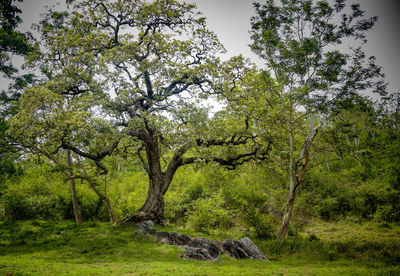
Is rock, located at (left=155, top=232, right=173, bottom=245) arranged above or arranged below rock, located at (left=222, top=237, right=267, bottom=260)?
above

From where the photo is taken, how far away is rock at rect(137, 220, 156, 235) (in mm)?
13562

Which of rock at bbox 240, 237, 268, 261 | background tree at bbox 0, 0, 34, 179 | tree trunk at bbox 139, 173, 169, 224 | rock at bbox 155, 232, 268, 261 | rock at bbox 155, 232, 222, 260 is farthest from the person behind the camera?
tree trunk at bbox 139, 173, 169, 224

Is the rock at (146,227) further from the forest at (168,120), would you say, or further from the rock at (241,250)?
the rock at (241,250)

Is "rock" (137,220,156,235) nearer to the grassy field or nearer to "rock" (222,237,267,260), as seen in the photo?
the grassy field

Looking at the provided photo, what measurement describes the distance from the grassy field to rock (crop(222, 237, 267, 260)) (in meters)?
0.69

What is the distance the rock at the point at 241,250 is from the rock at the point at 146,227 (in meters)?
4.53

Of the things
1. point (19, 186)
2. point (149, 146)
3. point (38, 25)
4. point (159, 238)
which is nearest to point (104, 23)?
point (38, 25)

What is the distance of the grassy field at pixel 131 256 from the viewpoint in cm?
852

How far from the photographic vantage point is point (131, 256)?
10859 millimetres

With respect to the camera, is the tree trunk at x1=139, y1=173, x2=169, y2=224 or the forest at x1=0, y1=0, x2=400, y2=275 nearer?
the forest at x1=0, y1=0, x2=400, y2=275

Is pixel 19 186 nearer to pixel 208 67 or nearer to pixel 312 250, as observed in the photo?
pixel 208 67

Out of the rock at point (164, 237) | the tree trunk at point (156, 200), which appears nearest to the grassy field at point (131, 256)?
the rock at point (164, 237)

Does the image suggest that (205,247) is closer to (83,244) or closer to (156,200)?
(156,200)

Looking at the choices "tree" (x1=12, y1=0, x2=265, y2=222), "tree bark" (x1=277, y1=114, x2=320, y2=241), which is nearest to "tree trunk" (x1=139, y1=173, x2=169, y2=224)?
"tree" (x1=12, y1=0, x2=265, y2=222)
